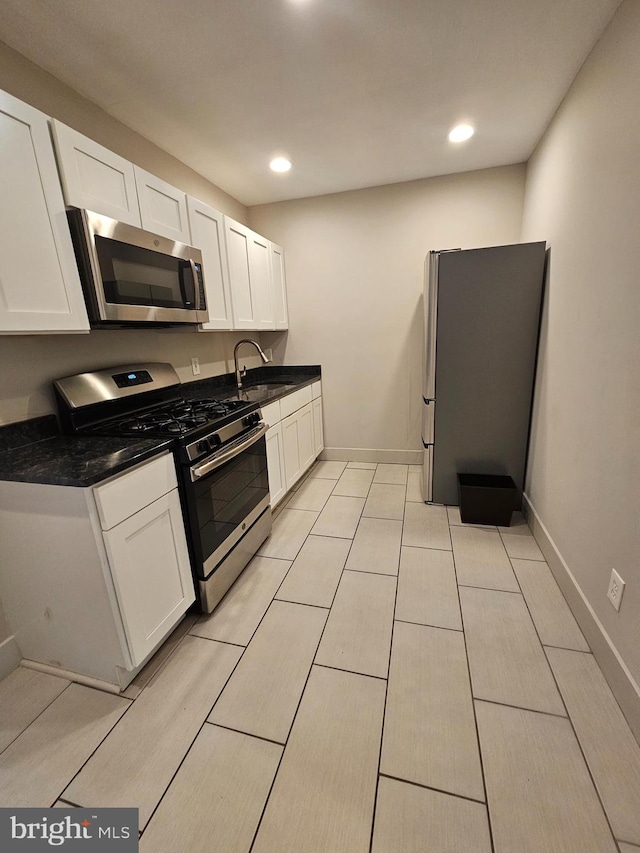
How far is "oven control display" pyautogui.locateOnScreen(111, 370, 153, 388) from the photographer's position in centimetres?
184

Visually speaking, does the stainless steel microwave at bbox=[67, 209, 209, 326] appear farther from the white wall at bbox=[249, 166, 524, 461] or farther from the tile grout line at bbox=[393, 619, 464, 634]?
the tile grout line at bbox=[393, 619, 464, 634]

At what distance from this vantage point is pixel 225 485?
1757 mm

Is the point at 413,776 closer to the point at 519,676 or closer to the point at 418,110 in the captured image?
the point at 519,676

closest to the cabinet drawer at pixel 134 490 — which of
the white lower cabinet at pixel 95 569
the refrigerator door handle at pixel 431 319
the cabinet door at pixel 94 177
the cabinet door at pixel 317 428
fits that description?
the white lower cabinet at pixel 95 569

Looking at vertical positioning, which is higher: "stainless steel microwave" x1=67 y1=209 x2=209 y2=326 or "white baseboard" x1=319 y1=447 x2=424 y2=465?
Answer: "stainless steel microwave" x1=67 y1=209 x2=209 y2=326

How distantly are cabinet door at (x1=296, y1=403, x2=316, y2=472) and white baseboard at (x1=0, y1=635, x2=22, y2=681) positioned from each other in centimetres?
202

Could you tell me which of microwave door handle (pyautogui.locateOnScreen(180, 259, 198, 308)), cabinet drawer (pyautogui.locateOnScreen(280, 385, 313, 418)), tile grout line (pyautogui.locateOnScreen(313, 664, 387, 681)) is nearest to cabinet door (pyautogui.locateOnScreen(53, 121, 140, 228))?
microwave door handle (pyautogui.locateOnScreen(180, 259, 198, 308))

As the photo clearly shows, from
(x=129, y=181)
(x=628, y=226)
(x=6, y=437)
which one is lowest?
(x=6, y=437)

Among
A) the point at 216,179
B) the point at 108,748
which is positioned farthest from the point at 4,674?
the point at 216,179

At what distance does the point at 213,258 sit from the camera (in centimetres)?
227

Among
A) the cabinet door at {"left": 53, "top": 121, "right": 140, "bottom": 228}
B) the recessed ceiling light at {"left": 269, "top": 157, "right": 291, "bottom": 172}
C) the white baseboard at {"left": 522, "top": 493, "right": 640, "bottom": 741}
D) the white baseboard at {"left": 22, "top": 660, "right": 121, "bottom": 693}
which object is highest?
the recessed ceiling light at {"left": 269, "top": 157, "right": 291, "bottom": 172}

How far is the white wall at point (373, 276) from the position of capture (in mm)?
2881

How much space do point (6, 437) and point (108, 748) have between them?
3.91ft

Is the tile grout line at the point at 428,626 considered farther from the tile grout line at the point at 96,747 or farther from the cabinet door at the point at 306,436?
the cabinet door at the point at 306,436
